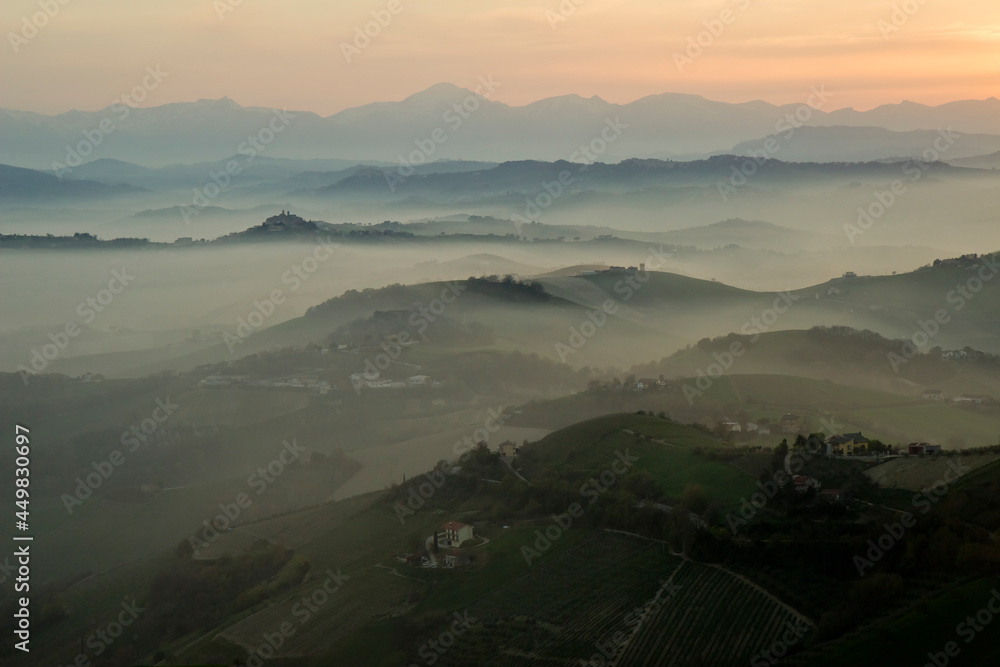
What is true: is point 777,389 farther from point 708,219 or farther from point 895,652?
point 708,219

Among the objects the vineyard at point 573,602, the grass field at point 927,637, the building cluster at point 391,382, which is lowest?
the building cluster at point 391,382

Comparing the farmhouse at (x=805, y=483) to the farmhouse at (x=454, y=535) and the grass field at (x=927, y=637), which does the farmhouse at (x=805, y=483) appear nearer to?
the grass field at (x=927, y=637)

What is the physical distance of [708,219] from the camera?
189 metres

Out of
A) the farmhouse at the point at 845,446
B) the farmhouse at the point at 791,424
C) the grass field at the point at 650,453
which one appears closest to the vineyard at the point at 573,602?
the grass field at the point at 650,453

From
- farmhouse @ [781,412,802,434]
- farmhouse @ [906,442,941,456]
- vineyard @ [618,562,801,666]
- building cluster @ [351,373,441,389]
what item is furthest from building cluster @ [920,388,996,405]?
vineyard @ [618,562,801,666]

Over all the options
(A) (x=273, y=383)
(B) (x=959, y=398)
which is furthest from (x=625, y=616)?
(A) (x=273, y=383)

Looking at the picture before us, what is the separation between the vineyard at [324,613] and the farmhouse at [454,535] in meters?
2.02

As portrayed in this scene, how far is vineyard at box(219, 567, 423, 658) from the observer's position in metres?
23.4

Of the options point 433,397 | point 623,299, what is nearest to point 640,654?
point 433,397

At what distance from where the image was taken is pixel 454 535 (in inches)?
1110

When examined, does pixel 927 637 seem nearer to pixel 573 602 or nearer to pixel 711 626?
pixel 711 626

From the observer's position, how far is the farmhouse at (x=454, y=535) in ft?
92.1

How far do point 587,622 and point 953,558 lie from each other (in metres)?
7.68

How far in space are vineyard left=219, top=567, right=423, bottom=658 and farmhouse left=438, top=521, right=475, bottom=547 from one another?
2.02m
